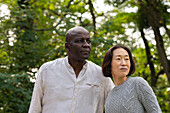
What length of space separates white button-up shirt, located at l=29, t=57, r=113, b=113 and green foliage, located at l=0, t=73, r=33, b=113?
244cm

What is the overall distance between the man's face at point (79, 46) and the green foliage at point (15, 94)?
2.69m

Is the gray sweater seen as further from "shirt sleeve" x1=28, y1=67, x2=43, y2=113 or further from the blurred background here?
the blurred background

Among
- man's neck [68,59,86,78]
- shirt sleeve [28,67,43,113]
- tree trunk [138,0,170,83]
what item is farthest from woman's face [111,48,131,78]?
tree trunk [138,0,170,83]

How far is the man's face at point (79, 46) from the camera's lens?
3057 mm

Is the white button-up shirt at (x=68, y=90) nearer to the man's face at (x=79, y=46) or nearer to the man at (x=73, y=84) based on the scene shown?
the man at (x=73, y=84)

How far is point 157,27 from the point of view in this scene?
25.2ft

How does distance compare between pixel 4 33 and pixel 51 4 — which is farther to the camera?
pixel 51 4

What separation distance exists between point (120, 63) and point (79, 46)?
18.6 inches

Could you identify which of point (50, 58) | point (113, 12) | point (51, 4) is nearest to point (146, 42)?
point (113, 12)

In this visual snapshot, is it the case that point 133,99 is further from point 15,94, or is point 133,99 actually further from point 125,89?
point 15,94

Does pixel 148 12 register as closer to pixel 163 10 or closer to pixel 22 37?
pixel 163 10

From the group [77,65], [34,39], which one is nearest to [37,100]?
[77,65]

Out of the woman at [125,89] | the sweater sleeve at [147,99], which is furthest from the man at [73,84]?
the sweater sleeve at [147,99]

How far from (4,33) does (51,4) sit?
3.83 m
